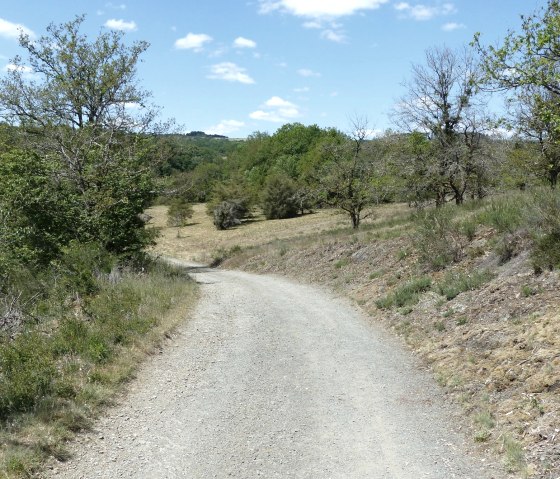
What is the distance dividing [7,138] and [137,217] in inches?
387

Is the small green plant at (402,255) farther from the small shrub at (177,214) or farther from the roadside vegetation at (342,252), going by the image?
the small shrub at (177,214)

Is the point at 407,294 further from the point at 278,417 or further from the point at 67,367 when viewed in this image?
the point at 67,367

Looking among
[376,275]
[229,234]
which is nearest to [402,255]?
[376,275]

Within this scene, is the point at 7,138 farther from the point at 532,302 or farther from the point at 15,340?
the point at 532,302

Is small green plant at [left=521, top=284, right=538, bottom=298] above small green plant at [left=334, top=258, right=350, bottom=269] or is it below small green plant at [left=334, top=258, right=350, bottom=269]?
above

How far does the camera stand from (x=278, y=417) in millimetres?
6906

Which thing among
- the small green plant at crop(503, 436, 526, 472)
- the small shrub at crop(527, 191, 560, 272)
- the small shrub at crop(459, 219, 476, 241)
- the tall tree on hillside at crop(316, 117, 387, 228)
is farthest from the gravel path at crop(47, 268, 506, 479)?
the tall tree on hillside at crop(316, 117, 387, 228)

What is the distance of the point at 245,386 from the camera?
8.13m

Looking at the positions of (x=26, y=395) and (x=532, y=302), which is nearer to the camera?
(x=26, y=395)

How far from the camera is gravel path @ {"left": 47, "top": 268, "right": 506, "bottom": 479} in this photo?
559 centimetres

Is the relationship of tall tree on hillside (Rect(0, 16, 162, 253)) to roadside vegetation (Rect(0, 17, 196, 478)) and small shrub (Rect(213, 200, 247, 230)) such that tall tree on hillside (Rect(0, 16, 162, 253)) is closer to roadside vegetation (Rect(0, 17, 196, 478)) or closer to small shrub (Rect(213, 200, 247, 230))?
roadside vegetation (Rect(0, 17, 196, 478))

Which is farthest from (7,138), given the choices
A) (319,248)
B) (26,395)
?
(26,395)

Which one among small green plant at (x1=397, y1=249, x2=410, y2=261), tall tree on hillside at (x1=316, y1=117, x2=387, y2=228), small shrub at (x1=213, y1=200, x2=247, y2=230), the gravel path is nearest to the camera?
the gravel path

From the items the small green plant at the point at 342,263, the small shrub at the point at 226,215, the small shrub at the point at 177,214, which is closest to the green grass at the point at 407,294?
the small green plant at the point at 342,263
